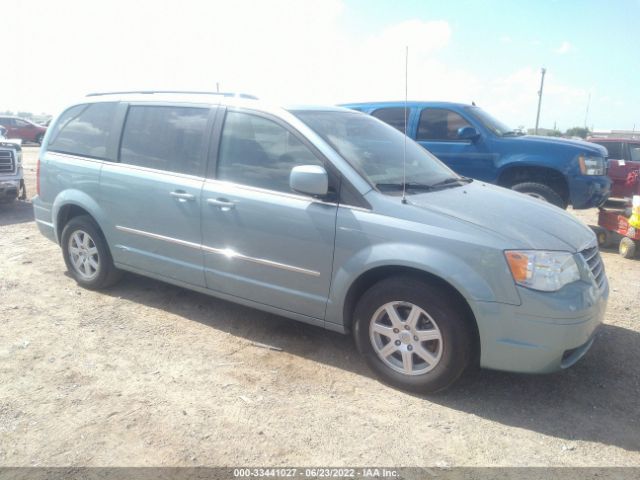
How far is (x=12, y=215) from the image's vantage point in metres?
8.64

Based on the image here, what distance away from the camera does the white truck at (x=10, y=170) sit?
889cm

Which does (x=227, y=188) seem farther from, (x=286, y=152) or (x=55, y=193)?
(x=55, y=193)

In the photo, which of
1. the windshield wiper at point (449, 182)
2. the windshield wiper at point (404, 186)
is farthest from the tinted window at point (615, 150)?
the windshield wiper at point (404, 186)

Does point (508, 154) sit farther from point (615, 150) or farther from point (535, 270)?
point (615, 150)

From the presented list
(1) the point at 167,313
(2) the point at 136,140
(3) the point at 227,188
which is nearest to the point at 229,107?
(3) the point at 227,188

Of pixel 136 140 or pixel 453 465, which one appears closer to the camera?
pixel 453 465

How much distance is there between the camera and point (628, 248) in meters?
A: 6.65

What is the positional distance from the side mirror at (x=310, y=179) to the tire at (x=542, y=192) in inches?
184

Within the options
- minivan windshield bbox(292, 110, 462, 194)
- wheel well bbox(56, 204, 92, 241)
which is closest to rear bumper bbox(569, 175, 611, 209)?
minivan windshield bbox(292, 110, 462, 194)

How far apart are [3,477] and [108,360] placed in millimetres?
1216

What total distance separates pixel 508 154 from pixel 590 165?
43.6 inches

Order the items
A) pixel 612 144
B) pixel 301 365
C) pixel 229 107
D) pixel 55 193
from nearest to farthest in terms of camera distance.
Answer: pixel 301 365 < pixel 229 107 < pixel 55 193 < pixel 612 144

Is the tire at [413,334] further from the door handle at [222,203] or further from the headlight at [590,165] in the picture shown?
the headlight at [590,165]

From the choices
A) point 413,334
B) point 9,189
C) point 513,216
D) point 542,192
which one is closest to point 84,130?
point 413,334
